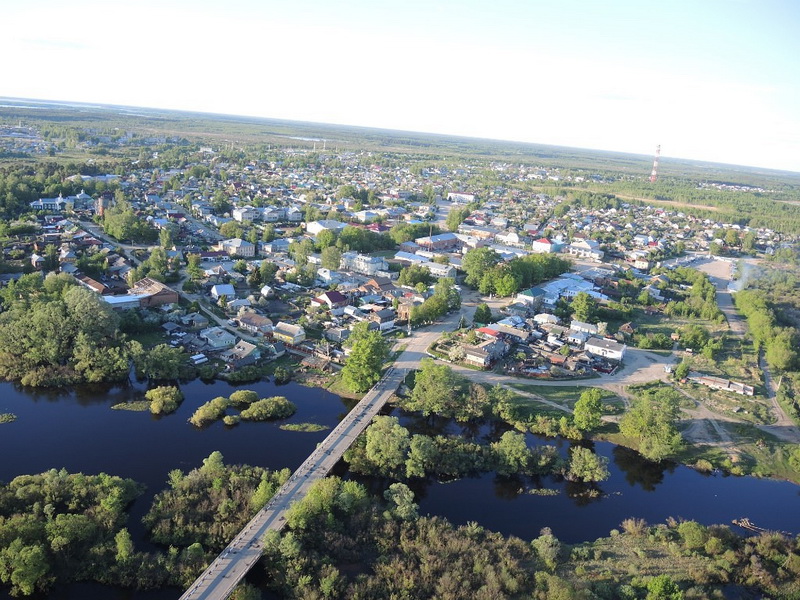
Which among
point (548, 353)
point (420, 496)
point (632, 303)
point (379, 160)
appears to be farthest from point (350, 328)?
point (379, 160)

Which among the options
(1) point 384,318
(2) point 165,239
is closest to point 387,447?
(1) point 384,318

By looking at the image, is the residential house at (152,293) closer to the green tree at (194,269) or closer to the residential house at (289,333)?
the green tree at (194,269)

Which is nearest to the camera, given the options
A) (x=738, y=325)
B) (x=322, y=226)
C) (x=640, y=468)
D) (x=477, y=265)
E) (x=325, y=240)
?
(x=640, y=468)

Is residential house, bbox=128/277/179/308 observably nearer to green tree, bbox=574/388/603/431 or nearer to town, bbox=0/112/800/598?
town, bbox=0/112/800/598

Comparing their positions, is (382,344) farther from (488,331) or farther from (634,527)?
(634,527)

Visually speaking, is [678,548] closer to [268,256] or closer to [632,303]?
[632,303]

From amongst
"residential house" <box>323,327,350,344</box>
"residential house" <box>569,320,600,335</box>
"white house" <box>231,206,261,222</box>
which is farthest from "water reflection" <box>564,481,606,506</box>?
"white house" <box>231,206,261,222</box>

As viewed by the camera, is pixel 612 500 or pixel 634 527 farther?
pixel 612 500
